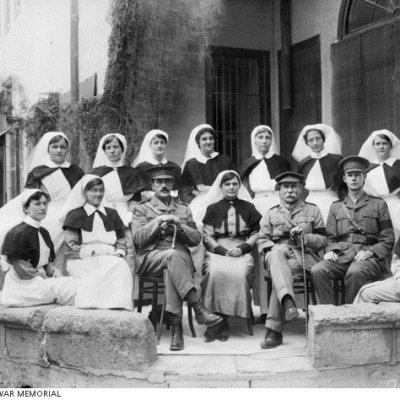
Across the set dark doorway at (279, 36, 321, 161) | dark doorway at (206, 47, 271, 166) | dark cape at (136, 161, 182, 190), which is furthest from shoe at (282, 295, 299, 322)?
dark doorway at (206, 47, 271, 166)

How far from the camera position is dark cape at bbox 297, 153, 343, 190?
6.25 m

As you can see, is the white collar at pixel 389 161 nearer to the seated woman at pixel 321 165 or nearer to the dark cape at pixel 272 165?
the seated woman at pixel 321 165

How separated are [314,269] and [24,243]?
232 cm

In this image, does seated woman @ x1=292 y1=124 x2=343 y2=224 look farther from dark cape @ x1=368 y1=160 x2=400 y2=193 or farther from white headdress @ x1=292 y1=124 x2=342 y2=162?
dark cape @ x1=368 y1=160 x2=400 y2=193

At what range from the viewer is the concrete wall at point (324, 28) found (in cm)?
802

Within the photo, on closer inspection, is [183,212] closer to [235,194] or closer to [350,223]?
[235,194]

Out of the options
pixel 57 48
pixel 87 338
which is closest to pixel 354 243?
pixel 87 338

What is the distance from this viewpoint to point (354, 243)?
17.8 ft

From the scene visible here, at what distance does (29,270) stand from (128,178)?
156 centimetres

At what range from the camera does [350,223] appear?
18.0 feet

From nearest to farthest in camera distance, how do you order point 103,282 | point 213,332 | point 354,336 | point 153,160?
point 354,336 → point 103,282 → point 213,332 → point 153,160

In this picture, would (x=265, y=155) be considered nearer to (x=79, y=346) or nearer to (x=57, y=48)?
(x=79, y=346)

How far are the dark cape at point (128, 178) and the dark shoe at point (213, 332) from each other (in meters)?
1.68

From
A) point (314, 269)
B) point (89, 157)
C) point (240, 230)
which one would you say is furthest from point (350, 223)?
point (89, 157)
